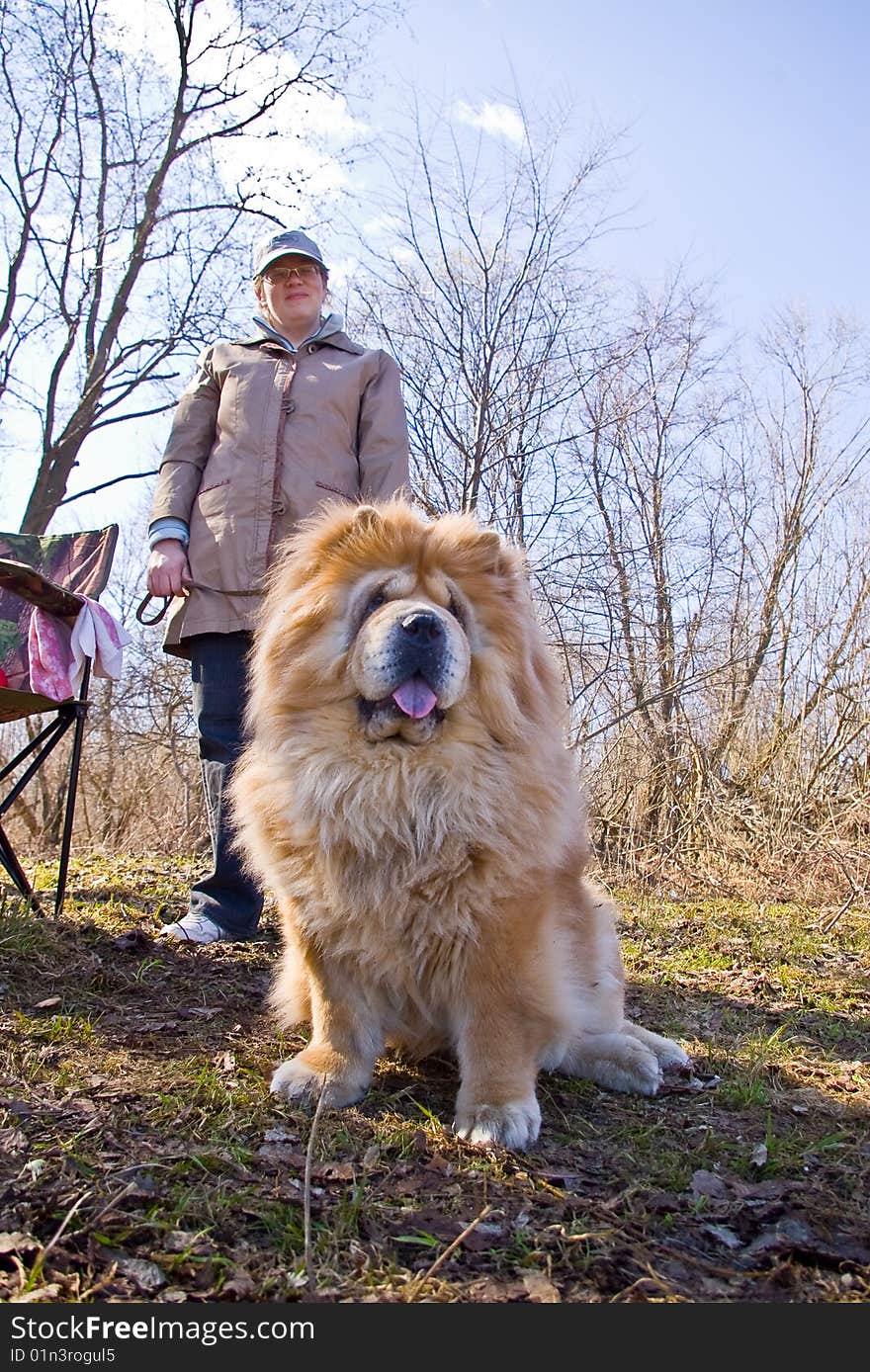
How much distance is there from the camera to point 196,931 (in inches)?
147

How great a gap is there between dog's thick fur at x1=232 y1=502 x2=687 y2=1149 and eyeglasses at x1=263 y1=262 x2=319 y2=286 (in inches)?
61.1

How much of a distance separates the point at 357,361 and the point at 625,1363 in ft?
10.6

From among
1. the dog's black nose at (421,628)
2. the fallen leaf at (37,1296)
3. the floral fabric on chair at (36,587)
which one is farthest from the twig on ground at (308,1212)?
the floral fabric on chair at (36,587)

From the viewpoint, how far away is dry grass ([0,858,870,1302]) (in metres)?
1.51

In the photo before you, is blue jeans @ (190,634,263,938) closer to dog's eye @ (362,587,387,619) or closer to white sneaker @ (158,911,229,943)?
white sneaker @ (158,911,229,943)

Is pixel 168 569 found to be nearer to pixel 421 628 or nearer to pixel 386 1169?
pixel 421 628

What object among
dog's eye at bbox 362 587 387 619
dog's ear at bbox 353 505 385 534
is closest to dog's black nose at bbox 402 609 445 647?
dog's eye at bbox 362 587 387 619

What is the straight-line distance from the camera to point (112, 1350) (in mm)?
1336

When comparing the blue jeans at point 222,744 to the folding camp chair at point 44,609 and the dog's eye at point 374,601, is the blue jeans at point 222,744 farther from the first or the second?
the dog's eye at point 374,601

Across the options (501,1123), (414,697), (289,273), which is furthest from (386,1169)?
(289,273)

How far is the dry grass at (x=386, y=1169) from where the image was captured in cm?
151

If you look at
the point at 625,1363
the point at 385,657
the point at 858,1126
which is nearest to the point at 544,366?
the point at 385,657

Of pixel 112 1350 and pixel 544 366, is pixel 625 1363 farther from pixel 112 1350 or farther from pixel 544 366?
pixel 544 366

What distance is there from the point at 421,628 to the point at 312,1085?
1.14 meters
